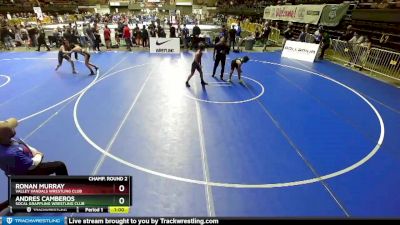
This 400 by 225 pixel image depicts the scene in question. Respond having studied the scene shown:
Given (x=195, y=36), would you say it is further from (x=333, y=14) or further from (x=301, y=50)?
(x=333, y=14)

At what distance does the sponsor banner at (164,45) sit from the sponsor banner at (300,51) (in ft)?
25.9

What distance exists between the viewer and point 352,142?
26.5 ft

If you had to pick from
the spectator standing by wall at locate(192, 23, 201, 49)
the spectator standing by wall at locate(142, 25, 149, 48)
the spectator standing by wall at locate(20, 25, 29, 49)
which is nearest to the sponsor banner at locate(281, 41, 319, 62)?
the spectator standing by wall at locate(192, 23, 201, 49)

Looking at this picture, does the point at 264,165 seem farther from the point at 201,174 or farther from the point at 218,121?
the point at 218,121

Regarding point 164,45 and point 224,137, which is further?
point 164,45

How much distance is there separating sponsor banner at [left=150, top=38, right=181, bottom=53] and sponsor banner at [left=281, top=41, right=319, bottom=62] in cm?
788

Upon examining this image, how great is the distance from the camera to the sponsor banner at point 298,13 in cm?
2200

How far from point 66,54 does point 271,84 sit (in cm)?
1070

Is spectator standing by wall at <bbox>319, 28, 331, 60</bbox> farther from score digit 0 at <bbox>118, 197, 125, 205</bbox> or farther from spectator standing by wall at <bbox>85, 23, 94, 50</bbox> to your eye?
score digit 0 at <bbox>118, 197, 125, 205</bbox>

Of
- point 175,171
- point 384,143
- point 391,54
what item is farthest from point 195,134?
point 391,54

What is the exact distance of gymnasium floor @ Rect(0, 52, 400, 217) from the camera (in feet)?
18.9
